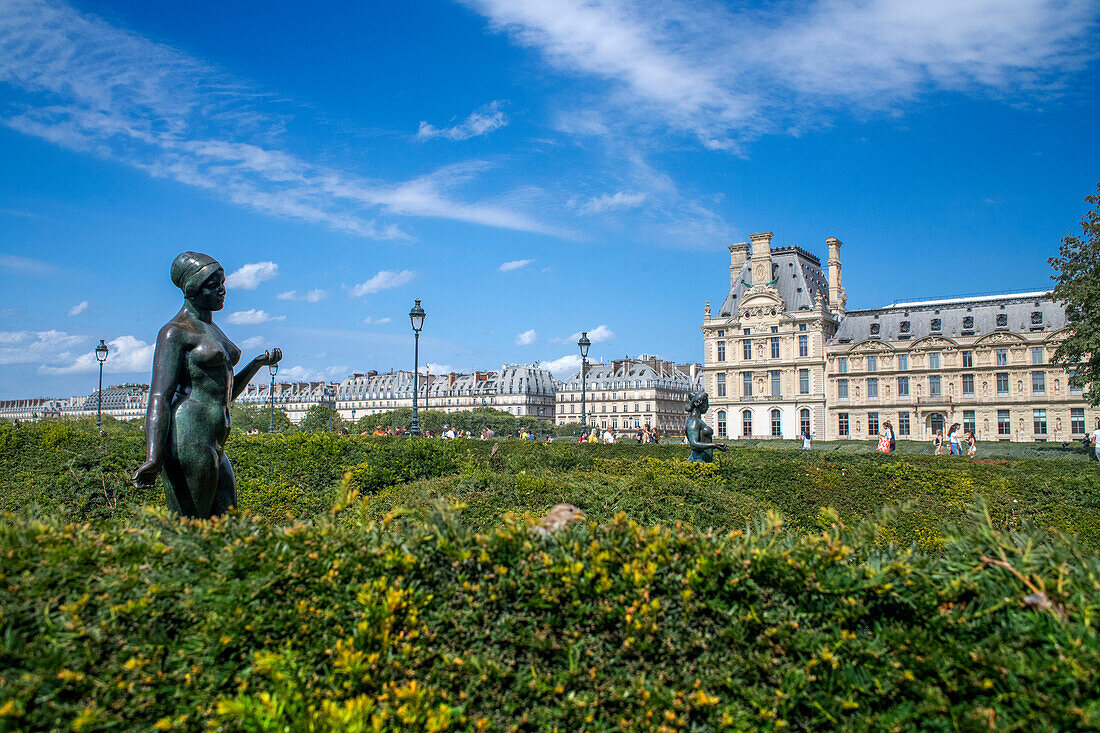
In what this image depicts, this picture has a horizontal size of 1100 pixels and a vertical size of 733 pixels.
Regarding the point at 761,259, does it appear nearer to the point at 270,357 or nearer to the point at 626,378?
the point at 626,378

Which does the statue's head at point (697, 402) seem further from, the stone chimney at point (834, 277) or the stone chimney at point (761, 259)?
the stone chimney at point (834, 277)

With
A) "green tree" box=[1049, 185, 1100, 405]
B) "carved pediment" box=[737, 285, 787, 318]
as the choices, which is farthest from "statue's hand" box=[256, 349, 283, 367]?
"carved pediment" box=[737, 285, 787, 318]

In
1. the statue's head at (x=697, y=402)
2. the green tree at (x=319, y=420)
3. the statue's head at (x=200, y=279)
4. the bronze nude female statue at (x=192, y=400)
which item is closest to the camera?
the bronze nude female statue at (x=192, y=400)

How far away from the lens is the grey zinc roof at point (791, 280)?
7631 cm

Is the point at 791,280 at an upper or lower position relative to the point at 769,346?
upper

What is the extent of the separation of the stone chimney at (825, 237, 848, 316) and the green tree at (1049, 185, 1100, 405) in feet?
148

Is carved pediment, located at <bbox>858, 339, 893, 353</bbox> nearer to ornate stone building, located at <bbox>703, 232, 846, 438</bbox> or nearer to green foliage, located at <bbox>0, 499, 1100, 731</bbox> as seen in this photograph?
ornate stone building, located at <bbox>703, 232, 846, 438</bbox>

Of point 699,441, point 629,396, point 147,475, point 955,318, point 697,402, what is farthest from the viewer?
point 629,396

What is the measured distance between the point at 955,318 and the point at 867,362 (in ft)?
27.7

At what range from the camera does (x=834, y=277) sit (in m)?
82.1

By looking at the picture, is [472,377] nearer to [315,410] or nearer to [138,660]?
[315,410]

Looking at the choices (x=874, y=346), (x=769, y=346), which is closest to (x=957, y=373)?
(x=874, y=346)

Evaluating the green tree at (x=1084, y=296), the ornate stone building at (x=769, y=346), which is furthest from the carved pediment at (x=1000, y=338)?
the green tree at (x=1084, y=296)

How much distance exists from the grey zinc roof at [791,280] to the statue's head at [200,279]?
242 ft
